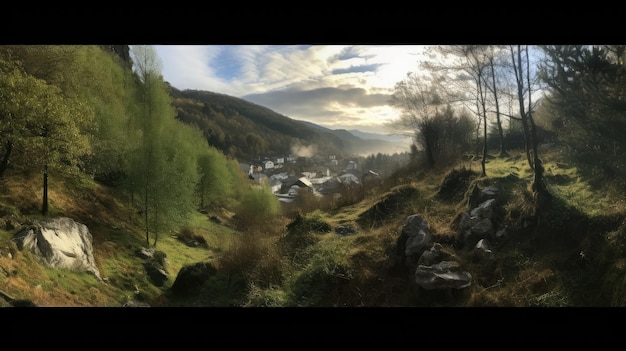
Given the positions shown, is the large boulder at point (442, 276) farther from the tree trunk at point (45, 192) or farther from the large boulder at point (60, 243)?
the tree trunk at point (45, 192)

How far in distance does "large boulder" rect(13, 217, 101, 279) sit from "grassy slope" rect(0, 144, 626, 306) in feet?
0.45

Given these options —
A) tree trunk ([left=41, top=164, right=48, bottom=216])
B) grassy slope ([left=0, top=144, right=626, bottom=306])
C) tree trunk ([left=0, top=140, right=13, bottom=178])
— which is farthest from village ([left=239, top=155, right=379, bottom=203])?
tree trunk ([left=0, top=140, right=13, bottom=178])

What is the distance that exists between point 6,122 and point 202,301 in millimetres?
3187

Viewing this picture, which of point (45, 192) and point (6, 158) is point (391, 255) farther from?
point (6, 158)

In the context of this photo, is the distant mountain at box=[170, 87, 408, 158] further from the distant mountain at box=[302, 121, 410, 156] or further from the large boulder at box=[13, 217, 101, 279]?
the large boulder at box=[13, 217, 101, 279]

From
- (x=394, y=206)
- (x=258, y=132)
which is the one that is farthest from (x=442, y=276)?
(x=258, y=132)

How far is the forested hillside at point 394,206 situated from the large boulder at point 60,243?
0.39 feet

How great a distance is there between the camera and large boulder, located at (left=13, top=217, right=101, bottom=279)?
378 centimetres

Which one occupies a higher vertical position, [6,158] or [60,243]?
[6,158]

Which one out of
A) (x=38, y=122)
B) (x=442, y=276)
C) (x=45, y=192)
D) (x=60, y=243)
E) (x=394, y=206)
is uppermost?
(x=38, y=122)

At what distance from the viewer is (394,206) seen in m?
5.21

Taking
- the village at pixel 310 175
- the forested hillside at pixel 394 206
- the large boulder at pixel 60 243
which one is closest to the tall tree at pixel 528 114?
the forested hillside at pixel 394 206

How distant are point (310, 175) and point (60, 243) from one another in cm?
466
